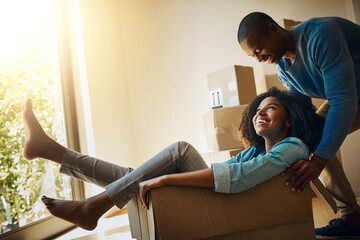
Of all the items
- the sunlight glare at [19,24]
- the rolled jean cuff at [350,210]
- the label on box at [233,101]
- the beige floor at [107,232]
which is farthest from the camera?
the label on box at [233,101]

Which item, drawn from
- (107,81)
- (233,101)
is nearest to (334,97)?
(233,101)

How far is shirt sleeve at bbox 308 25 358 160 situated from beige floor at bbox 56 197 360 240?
0.71 m

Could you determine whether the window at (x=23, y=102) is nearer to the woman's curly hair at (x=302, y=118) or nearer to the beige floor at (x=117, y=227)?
the beige floor at (x=117, y=227)

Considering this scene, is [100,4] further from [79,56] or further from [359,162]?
[359,162]

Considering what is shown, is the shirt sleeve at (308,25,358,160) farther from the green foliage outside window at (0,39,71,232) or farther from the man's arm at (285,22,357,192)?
the green foliage outside window at (0,39,71,232)

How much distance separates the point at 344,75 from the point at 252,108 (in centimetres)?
49

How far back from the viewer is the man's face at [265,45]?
1290 millimetres

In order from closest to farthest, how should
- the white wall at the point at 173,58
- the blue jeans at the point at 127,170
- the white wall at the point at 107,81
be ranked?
the blue jeans at the point at 127,170
the white wall at the point at 107,81
the white wall at the point at 173,58

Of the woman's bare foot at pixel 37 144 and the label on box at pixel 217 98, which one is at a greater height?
the label on box at pixel 217 98

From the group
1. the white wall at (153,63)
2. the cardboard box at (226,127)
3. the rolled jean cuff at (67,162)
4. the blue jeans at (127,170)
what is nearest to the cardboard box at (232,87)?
the cardboard box at (226,127)

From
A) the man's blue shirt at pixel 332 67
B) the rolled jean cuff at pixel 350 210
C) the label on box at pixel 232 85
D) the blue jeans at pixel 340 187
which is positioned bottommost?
the rolled jean cuff at pixel 350 210

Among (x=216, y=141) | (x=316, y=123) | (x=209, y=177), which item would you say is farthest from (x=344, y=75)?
(x=216, y=141)

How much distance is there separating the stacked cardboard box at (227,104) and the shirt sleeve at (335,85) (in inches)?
40.5

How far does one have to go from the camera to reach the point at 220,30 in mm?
3156
